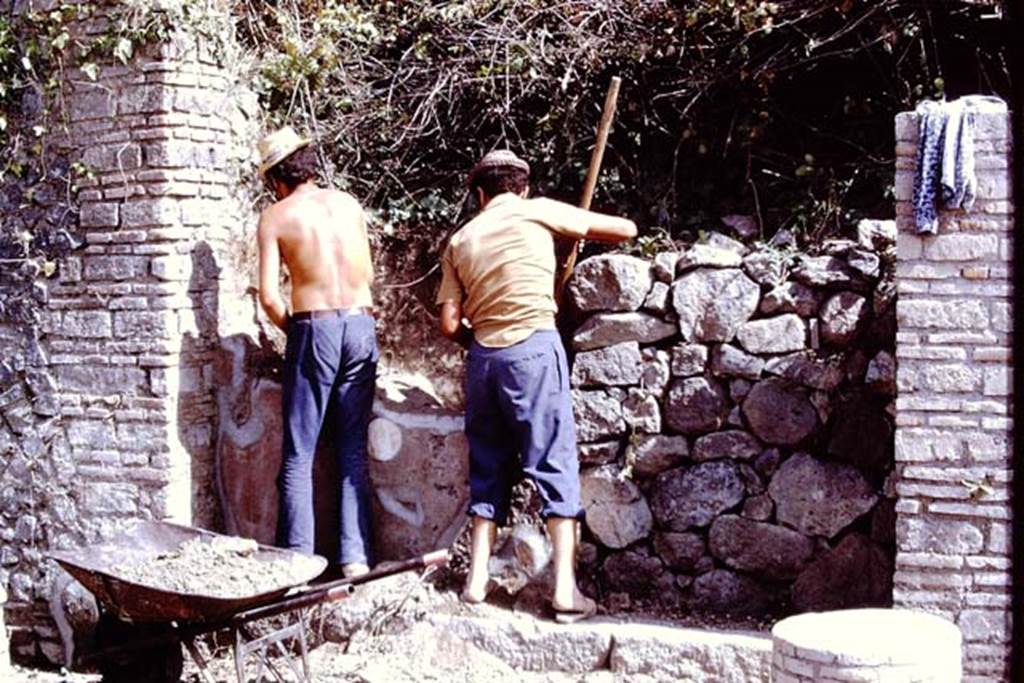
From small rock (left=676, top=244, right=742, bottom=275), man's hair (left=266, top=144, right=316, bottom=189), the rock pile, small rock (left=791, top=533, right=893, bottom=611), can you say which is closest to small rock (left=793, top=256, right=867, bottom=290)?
the rock pile

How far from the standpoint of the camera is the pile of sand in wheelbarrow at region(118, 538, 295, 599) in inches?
201

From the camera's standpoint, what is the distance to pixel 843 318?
5.73m

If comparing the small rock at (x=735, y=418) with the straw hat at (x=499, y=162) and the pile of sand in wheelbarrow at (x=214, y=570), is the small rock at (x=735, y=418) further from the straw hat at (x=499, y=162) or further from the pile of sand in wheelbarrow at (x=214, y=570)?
the pile of sand in wheelbarrow at (x=214, y=570)

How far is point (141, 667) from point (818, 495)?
3047 mm

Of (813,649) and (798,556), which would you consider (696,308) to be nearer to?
(798,556)

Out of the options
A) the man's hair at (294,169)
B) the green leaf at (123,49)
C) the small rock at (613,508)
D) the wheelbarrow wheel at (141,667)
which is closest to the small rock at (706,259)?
the small rock at (613,508)

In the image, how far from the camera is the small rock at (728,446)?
589 centimetres

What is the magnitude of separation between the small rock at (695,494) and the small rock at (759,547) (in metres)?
0.08

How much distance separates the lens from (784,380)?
19.1 feet

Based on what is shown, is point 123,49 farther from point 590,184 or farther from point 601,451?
point 601,451

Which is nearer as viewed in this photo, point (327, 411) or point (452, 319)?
point (452, 319)

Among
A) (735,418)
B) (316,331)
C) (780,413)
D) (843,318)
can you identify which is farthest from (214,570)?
(843,318)

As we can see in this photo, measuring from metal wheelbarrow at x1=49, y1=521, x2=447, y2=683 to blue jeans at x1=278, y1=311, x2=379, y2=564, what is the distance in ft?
2.05

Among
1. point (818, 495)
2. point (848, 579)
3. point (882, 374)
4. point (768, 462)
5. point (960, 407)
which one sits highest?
point (882, 374)
